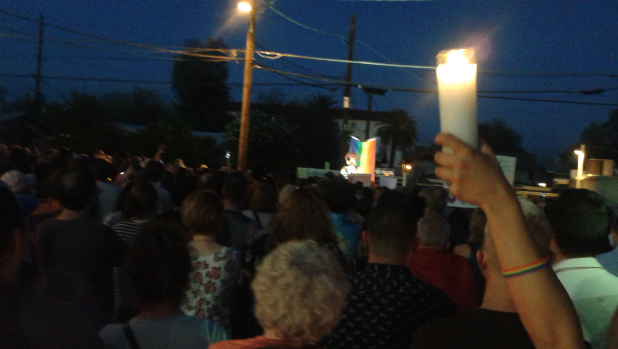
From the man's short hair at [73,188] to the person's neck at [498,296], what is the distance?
2.90 metres

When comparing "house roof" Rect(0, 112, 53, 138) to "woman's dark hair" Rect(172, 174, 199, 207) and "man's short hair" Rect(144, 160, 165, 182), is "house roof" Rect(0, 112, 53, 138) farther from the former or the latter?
"woman's dark hair" Rect(172, 174, 199, 207)

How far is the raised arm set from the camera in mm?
1360

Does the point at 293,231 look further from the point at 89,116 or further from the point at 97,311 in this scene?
the point at 89,116

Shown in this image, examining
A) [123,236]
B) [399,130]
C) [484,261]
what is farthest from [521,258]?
[399,130]

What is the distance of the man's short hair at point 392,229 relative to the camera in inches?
127

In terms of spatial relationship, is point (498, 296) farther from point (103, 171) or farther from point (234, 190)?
point (103, 171)

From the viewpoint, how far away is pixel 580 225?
286cm

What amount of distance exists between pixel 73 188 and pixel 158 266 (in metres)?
1.52

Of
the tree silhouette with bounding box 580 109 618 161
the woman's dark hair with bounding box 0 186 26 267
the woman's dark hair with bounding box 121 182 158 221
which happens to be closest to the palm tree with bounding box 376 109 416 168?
the tree silhouette with bounding box 580 109 618 161

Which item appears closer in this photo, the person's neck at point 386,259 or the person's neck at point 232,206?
the person's neck at point 386,259

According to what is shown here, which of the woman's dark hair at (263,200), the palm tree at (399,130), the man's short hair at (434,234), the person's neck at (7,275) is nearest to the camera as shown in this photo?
the person's neck at (7,275)

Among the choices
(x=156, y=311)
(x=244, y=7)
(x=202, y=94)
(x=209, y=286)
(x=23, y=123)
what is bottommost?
(x=209, y=286)

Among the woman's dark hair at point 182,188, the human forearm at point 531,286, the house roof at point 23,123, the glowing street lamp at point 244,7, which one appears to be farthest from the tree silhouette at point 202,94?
the human forearm at point 531,286

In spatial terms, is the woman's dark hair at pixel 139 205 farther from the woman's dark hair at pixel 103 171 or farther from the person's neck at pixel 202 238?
the woman's dark hair at pixel 103 171
